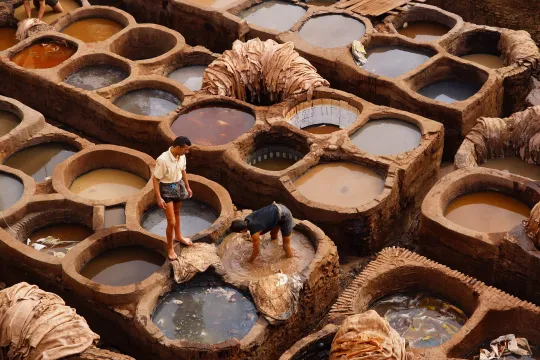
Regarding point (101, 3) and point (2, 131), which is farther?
point (101, 3)

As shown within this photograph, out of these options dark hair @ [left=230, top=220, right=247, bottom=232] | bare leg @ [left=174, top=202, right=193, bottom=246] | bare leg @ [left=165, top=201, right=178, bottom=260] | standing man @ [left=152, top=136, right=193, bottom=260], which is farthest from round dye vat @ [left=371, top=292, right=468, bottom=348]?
standing man @ [left=152, top=136, right=193, bottom=260]

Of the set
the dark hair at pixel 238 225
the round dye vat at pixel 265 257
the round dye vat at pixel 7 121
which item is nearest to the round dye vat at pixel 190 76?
the round dye vat at pixel 7 121

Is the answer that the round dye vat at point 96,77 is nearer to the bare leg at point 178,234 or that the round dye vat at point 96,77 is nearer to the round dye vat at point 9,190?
the round dye vat at point 9,190

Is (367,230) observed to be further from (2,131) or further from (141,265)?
(2,131)

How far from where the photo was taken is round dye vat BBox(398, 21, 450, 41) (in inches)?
728

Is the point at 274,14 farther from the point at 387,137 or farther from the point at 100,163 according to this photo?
the point at 100,163

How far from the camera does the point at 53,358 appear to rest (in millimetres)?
11312

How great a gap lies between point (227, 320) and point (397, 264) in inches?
99.3

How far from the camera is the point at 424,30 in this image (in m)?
18.7

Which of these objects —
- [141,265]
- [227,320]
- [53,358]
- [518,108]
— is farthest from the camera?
[518,108]

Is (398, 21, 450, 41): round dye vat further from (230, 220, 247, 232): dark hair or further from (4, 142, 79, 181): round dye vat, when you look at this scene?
(230, 220, 247, 232): dark hair

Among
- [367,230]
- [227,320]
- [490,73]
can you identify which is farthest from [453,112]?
[227,320]

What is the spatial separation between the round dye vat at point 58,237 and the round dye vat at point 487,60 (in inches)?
345

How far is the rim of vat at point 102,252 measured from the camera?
12.2 m
